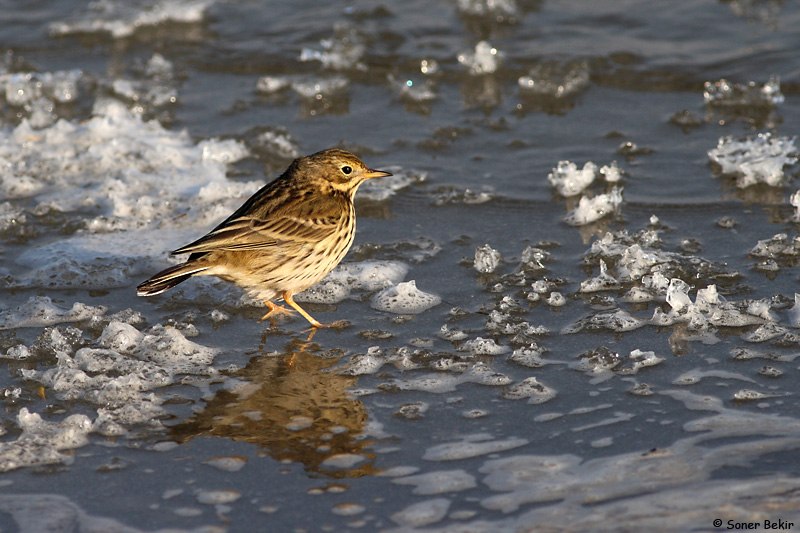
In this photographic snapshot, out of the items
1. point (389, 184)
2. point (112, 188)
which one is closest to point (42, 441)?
point (112, 188)

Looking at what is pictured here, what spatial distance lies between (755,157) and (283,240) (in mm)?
4586

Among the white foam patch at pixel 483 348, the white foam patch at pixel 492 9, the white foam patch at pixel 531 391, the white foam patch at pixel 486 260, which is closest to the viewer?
the white foam patch at pixel 531 391

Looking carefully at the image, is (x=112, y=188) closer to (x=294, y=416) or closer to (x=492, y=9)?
(x=294, y=416)

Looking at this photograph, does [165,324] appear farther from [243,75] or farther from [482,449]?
[243,75]

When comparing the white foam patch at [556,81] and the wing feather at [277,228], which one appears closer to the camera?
the wing feather at [277,228]

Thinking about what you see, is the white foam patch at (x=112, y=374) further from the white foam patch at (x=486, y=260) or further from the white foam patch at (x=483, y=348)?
the white foam patch at (x=486, y=260)

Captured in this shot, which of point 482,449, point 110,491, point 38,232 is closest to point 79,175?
point 38,232

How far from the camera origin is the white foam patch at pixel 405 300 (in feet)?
21.4

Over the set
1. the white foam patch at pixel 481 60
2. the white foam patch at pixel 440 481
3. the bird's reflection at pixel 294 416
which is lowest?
the white foam patch at pixel 440 481

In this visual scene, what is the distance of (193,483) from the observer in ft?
15.2

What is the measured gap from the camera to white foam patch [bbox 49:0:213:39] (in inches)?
511

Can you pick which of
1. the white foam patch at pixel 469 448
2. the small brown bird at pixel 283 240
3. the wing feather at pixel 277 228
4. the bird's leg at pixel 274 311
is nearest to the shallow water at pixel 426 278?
the white foam patch at pixel 469 448

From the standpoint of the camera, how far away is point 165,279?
5.96 metres

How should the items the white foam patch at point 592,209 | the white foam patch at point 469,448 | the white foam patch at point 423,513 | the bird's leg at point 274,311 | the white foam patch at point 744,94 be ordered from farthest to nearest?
the white foam patch at point 744,94
the white foam patch at point 592,209
the bird's leg at point 274,311
the white foam patch at point 469,448
the white foam patch at point 423,513
